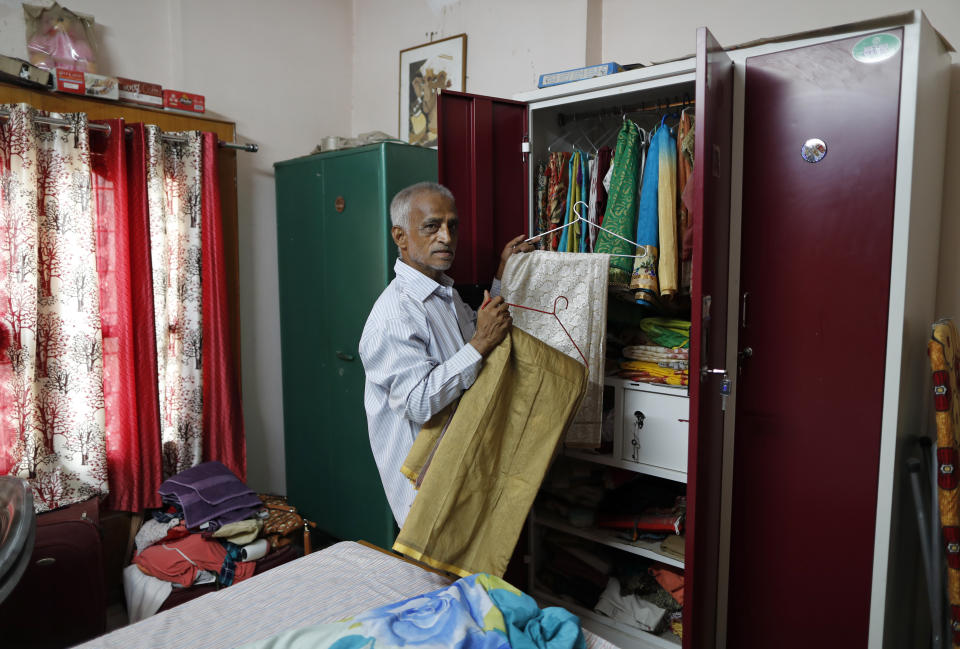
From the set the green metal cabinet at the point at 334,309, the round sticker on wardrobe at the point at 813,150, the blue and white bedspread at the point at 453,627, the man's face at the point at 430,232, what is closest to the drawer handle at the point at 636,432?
the man's face at the point at 430,232

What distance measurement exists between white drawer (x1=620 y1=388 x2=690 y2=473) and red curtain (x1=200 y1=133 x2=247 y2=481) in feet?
6.50

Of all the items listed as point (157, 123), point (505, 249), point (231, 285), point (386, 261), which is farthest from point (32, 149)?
point (505, 249)

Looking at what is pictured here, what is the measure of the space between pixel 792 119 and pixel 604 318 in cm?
86

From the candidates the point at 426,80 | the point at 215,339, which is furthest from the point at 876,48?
the point at 215,339

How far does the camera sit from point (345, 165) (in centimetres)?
306

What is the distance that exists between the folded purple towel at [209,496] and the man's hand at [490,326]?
5.19 feet

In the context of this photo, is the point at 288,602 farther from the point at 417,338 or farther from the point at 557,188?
the point at 557,188

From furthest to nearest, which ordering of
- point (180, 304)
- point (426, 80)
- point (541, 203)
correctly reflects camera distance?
point (426, 80) < point (180, 304) < point (541, 203)

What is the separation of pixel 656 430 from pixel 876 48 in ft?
4.45

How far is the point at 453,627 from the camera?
1.18m

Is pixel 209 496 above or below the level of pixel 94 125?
below

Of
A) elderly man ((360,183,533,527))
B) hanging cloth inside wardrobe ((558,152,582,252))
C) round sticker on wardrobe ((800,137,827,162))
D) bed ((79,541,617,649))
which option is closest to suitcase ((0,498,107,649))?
bed ((79,541,617,649))

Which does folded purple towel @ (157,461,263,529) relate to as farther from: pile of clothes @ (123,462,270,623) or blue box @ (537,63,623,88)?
blue box @ (537,63,623,88)

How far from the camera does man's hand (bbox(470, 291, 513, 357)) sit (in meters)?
1.86
